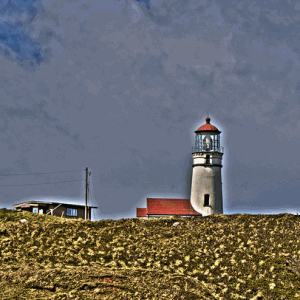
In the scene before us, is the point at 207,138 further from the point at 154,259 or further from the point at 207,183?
the point at 154,259

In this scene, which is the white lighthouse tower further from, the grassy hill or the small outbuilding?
the grassy hill

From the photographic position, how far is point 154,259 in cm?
1563

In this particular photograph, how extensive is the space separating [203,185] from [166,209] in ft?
16.5

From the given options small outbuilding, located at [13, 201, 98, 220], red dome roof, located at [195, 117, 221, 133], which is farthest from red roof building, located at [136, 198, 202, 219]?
red dome roof, located at [195, 117, 221, 133]

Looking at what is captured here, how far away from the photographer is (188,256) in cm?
1566

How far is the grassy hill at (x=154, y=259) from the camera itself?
12.4 metres

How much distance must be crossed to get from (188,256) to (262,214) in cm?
894

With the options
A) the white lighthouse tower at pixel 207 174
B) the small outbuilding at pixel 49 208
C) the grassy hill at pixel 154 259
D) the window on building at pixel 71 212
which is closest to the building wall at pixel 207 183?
the white lighthouse tower at pixel 207 174

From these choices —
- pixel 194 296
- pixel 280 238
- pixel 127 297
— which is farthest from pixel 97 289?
pixel 280 238

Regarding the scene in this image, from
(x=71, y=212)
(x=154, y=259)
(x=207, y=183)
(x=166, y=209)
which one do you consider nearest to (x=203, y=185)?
(x=207, y=183)

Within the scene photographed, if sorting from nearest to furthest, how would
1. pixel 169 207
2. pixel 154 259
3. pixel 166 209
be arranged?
pixel 154 259
pixel 166 209
pixel 169 207

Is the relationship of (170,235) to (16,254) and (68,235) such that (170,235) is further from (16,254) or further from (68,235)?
(16,254)

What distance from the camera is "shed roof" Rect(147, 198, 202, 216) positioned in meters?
44.1

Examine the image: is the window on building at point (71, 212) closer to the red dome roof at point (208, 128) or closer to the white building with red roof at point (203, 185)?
the white building with red roof at point (203, 185)
